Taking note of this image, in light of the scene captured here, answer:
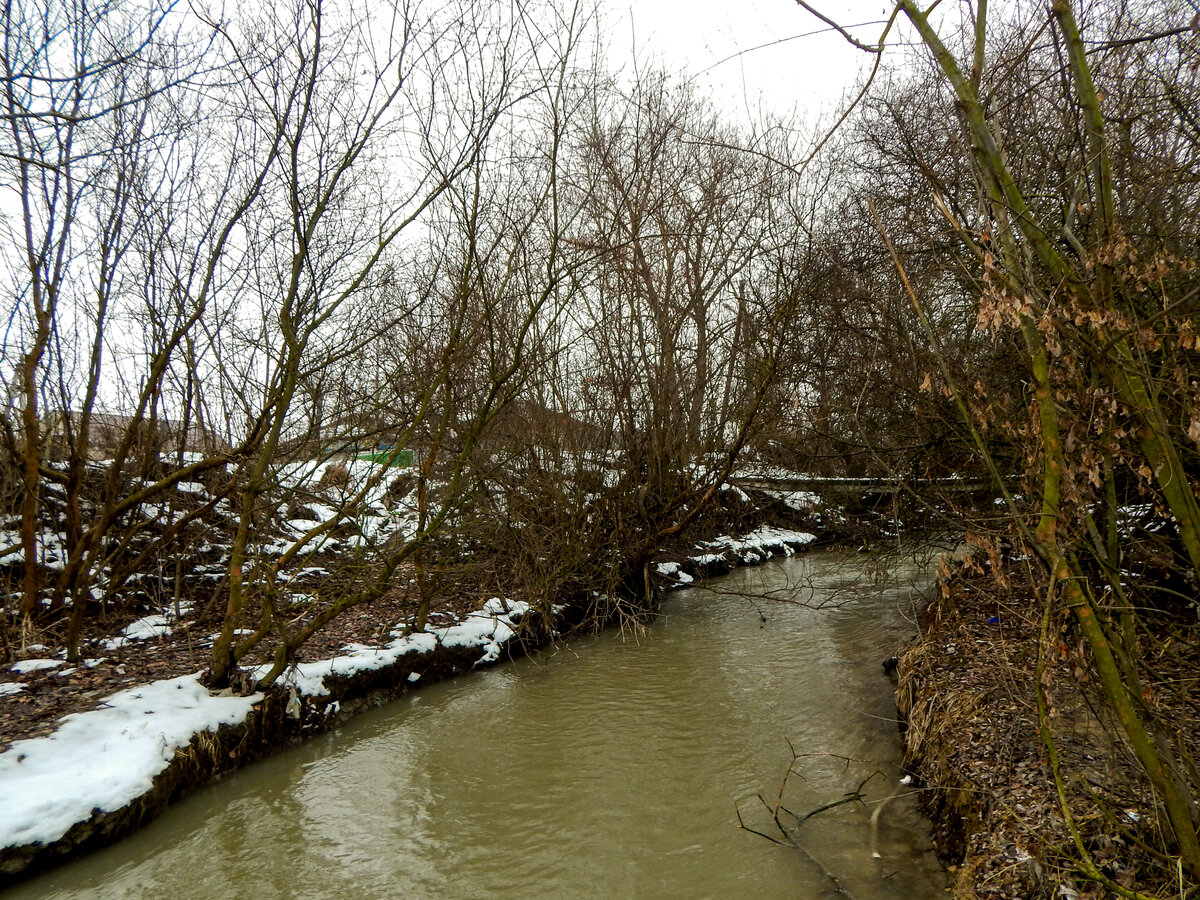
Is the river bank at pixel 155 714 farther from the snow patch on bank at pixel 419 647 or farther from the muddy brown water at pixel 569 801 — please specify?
the muddy brown water at pixel 569 801

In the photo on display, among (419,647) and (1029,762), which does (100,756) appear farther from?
(1029,762)

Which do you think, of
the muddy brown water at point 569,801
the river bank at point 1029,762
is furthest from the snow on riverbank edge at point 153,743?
the river bank at point 1029,762

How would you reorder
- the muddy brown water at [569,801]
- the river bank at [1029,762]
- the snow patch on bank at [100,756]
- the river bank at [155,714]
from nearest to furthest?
the river bank at [1029,762] → the muddy brown water at [569,801] → the snow patch on bank at [100,756] → the river bank at [155,714]

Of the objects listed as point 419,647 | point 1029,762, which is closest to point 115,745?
point 419,647

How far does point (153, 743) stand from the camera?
19.7 feet

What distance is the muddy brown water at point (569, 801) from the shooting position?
4887mm

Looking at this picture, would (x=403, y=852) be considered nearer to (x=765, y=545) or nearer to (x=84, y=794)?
(x=84, y=794)

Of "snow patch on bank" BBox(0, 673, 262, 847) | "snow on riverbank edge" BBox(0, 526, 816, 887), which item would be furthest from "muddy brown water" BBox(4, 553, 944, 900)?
"snow patch on bank" BBox(0, 673, 262, 847)

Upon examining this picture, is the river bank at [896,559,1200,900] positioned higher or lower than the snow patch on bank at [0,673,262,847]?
lower

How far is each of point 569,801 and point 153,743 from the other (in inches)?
130

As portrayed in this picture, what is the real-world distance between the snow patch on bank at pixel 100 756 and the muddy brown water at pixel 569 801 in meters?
0.34

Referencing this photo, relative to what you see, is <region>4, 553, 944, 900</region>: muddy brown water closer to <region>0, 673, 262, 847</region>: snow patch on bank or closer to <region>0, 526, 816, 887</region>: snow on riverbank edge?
<region>0, 526, 816, 887</region>: snow on riverbank edge

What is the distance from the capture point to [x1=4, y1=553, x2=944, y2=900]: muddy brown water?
4.89m

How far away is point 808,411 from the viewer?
9.32 metres
